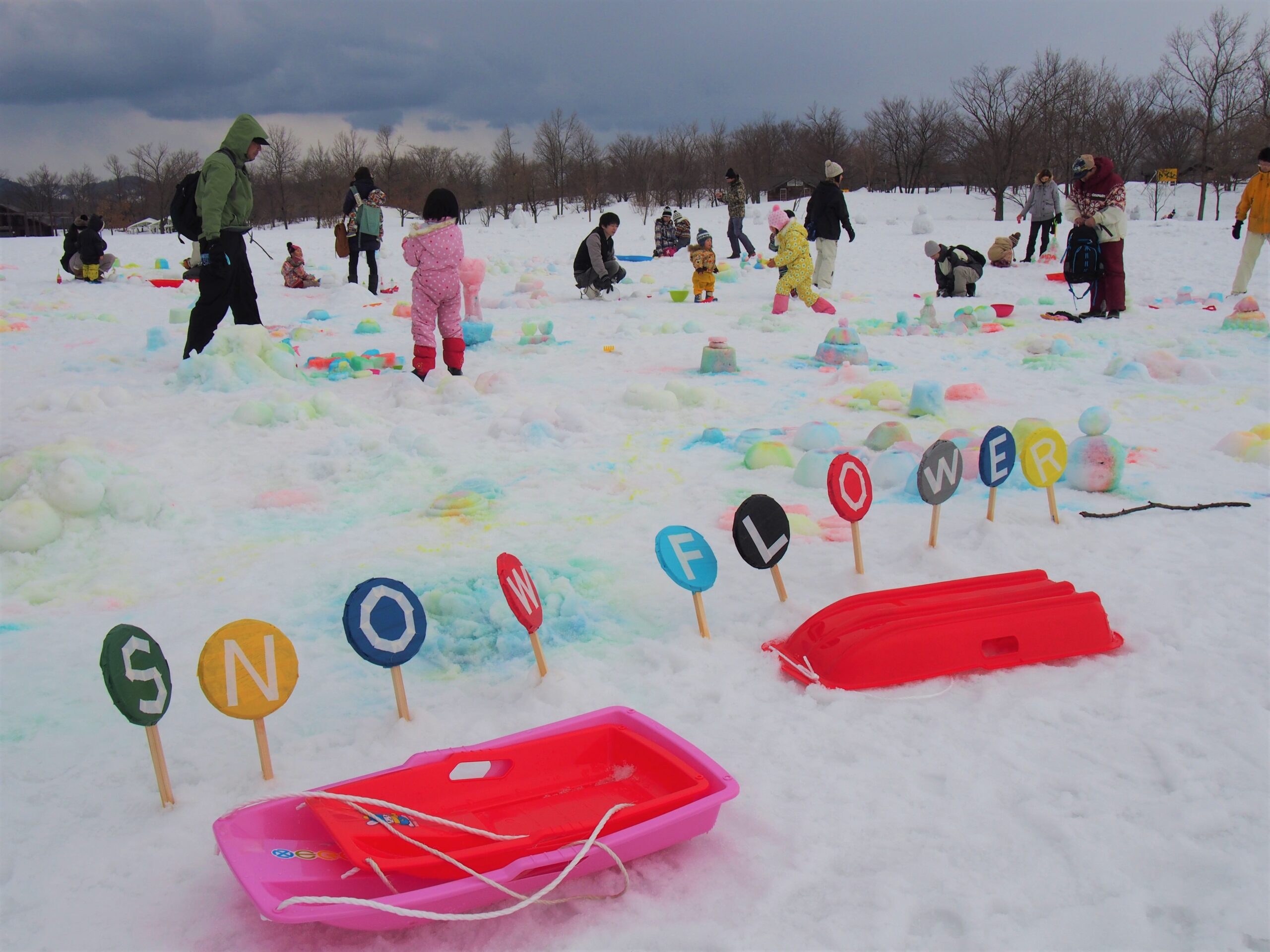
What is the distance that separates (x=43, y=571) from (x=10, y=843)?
164 cm

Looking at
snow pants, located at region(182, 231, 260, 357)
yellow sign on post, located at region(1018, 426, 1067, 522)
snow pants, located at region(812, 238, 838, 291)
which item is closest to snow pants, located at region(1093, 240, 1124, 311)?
snow pants, located at region(812, 238, 838, 291)

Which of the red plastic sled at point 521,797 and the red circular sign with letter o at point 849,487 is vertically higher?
the red circular sign with letter o at point 849,487

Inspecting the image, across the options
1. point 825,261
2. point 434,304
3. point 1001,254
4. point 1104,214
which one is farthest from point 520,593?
point 1001,254

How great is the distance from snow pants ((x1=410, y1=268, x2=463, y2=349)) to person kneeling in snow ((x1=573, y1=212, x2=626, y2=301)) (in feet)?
14.2

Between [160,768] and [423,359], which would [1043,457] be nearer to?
[160,768]

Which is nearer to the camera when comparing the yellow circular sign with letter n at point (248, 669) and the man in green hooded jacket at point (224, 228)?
the yellow circular sign with letter n at point (248, 669)

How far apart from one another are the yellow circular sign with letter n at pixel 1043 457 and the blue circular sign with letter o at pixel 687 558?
141cm

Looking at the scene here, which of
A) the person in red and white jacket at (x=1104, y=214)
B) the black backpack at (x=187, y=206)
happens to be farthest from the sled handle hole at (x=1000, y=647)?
the person in red and white jacket at (x=1104, y=214)

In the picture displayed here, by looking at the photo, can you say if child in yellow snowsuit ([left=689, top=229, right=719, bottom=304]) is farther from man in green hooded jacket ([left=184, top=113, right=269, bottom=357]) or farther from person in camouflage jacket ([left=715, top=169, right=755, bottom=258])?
man in green hooded jacket ([left=184, top=113, right=269, bottom=357])

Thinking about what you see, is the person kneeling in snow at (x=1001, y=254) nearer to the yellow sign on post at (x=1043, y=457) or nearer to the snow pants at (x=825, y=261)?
the snow pants at (x=825, y=261)

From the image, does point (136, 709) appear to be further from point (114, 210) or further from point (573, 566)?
point (114, 210)

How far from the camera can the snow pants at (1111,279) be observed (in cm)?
838

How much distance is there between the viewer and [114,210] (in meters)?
35.5

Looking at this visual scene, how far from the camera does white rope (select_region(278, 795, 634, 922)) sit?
4.63 ft
